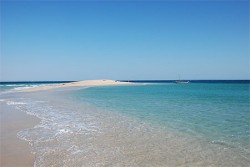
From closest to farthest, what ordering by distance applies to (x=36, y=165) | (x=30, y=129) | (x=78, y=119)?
(x=36, y=165), (x=30, y=129), (x=78, y=119)

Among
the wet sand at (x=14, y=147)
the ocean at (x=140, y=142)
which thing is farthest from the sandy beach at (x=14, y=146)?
the ocean at (x=140, y=142)

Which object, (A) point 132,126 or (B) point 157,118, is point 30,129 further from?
(B) point 157,118

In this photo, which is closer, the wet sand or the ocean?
the wet sand

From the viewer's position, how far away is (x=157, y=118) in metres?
12.9

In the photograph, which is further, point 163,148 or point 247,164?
point 163,148

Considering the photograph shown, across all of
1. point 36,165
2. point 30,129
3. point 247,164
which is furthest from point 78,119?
point 247,164

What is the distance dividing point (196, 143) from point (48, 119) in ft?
26.7

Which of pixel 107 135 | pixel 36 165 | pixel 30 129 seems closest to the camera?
pixel 36 165

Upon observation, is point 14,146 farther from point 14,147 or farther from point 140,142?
point 140,142

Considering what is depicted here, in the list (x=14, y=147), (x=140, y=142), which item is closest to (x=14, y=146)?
(x=14, y=147)

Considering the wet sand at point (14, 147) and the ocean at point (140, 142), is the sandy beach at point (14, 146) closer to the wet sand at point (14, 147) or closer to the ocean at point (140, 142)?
the wet sand at point (14, 147)

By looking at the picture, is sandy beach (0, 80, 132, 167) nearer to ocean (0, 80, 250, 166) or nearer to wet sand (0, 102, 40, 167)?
wet sand (0, 102, 40, 167)

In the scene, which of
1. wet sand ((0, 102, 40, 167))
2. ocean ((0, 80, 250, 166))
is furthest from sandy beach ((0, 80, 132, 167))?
ocean ((0, 80, 250, 166))

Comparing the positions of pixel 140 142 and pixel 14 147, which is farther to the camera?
pixel 140 142
